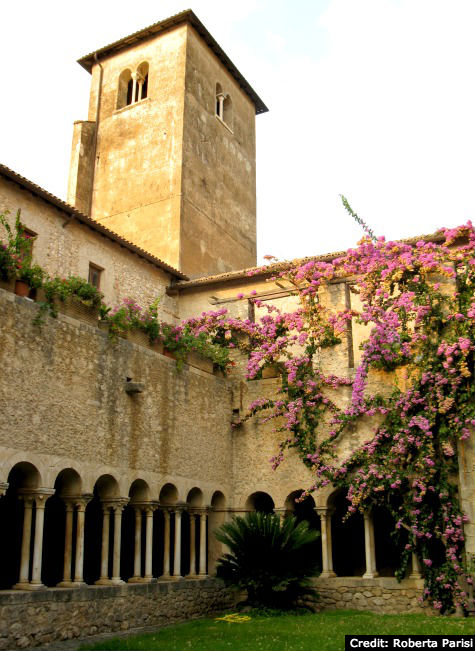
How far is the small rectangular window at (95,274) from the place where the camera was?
19000mm

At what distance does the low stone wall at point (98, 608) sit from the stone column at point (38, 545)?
227 mm

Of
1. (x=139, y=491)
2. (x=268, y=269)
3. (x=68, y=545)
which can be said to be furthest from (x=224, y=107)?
(x=68, y=545)

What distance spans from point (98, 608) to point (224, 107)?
22.9 metres

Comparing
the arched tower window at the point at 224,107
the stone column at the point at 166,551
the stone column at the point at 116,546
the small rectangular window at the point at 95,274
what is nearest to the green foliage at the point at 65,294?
the stone column at the point at 116,546

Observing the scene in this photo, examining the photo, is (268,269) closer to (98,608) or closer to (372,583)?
(372,583)

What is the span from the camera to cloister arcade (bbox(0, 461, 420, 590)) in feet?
38.6

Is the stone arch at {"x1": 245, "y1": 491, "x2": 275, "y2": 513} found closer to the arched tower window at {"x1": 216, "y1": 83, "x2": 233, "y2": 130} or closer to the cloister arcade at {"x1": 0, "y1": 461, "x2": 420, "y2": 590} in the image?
the cloister arcade at {"x1": 0, "y1": 461, "x2": 420, "y2": 590}

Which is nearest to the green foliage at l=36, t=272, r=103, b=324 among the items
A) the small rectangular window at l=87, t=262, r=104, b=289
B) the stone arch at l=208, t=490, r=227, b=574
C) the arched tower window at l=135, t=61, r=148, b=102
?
the small rectangular window at l=87, t=262, r=104, b=289

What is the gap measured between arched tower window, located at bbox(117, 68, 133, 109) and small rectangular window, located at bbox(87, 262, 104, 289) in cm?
1128

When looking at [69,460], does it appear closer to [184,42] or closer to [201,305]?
[201,305]

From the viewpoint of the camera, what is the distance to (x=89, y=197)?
26906 mm

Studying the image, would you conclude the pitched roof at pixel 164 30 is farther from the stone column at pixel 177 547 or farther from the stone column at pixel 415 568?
the stone column at pixel 415 568

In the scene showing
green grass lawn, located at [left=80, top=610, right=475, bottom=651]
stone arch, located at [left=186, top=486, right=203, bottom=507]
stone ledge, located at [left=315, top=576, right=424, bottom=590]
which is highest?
stone arch, located at [left=186, top=486, right=203, bottom=507]

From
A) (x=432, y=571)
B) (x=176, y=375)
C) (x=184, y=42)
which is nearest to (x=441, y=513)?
(x=432, y=571)
